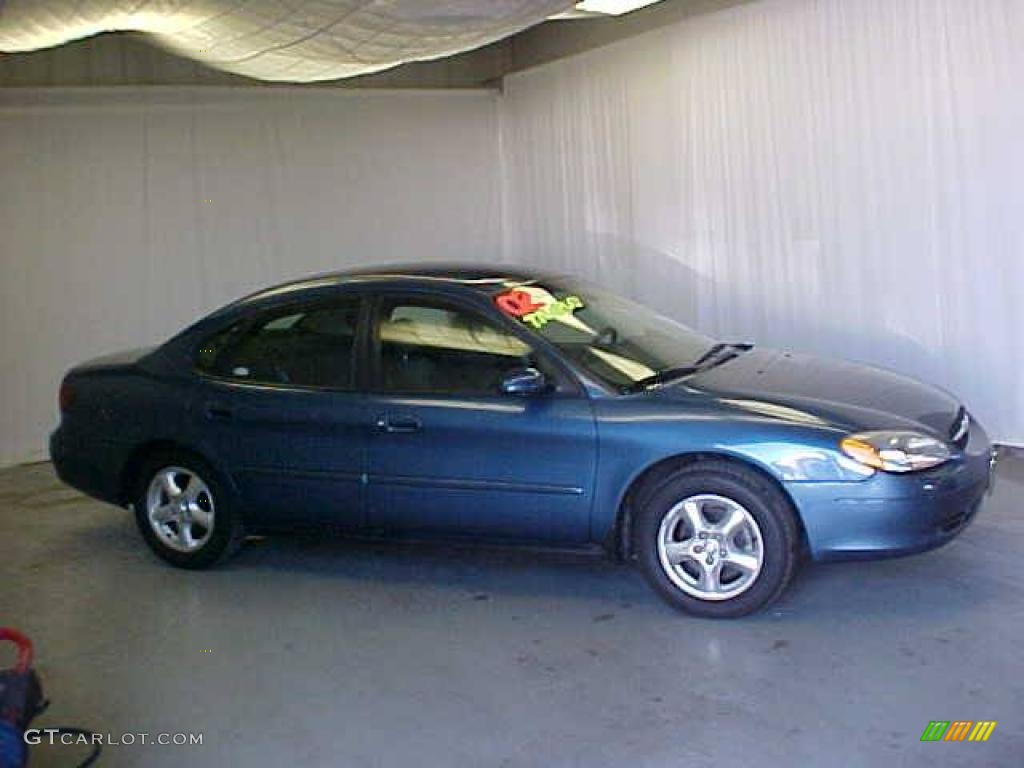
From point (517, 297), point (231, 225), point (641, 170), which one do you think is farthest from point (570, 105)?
point (517, 297)

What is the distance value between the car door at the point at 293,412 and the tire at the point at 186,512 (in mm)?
160

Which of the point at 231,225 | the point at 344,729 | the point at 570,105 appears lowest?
the point at 344,729

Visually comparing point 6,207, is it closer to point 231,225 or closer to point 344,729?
point 231,225

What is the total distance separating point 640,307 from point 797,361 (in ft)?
2.88

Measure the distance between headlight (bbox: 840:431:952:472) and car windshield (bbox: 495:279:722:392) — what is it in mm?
885

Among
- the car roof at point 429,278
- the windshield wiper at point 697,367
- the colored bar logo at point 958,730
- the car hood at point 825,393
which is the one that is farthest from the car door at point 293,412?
the colored bar logo at point 958,730

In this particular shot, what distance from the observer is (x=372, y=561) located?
19.5ft

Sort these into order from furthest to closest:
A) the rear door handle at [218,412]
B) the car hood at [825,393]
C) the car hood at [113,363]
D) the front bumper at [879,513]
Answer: the car hood at [113,363]
the rear door handle at [218,412]
the car hood at [825,393]
the front bumper at [879,513]

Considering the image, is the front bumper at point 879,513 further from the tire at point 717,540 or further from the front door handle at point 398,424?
the front door handle at point 398,424

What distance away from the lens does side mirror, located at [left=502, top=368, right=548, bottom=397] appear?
16.6 ft

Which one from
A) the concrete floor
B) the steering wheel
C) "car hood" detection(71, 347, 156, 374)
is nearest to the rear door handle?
"car hood" detection(71, 347, 156, 374)

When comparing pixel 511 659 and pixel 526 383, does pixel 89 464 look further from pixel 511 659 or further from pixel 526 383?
pixel 511 659

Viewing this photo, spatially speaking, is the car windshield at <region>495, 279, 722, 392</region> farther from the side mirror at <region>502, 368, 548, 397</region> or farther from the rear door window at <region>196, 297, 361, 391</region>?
the rear door window at <region>196, 297, 361, 391</region>

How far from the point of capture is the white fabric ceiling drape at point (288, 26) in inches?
228
